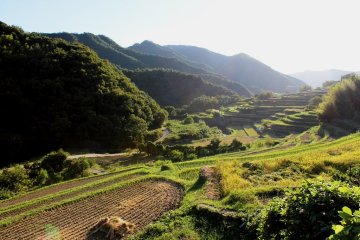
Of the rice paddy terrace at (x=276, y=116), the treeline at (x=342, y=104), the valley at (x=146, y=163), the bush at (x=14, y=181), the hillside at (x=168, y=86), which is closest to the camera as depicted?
the valley at (x=146, y=163)

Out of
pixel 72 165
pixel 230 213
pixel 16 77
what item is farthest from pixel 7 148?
pixel 230 213

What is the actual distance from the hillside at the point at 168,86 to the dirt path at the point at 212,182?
10936 centimetres

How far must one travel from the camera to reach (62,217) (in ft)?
55.4

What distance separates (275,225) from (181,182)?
1177cm

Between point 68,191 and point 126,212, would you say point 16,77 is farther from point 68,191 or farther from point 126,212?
point 126,212

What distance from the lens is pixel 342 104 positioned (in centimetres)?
6544

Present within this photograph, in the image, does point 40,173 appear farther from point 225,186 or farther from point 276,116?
point 276,116

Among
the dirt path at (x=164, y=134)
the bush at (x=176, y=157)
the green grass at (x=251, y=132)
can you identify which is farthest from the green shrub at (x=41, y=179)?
the green grass at (x=251, y=132)

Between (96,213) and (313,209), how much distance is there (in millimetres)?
11970

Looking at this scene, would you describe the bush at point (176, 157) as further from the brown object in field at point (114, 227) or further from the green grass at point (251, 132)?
the green grass at point (251, 132)

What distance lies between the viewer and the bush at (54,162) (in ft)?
105

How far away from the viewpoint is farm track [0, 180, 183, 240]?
15117 millimetres

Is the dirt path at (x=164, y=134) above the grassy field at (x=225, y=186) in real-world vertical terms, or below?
below

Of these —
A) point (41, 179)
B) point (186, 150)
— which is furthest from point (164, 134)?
point (41, 179)
